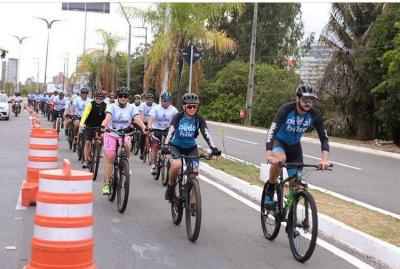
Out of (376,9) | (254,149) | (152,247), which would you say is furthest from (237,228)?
(376,9)

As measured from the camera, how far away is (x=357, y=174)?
14938mm

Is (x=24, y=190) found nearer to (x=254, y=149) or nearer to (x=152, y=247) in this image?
(x=152, y=247)

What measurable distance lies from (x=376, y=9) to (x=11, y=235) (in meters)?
27.2

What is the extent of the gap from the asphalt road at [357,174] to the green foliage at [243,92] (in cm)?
1962

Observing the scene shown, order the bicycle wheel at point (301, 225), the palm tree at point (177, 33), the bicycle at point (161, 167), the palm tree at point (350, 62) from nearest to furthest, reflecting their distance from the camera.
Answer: the bicycle wheel at point (301, 225) → the bicycle at point (161, 167) → the palm tree at point (177, 33) → the palm tree at point (350, 62)

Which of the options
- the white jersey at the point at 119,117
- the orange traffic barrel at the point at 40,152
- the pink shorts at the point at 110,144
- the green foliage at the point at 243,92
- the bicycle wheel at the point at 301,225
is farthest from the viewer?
the green foliage at the point at 243,92

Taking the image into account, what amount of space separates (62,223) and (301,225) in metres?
3.01

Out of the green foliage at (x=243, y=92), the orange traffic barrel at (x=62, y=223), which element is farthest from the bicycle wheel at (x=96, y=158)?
the green foliage at (x=243, y=92)

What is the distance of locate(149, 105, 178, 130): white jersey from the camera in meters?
12.0

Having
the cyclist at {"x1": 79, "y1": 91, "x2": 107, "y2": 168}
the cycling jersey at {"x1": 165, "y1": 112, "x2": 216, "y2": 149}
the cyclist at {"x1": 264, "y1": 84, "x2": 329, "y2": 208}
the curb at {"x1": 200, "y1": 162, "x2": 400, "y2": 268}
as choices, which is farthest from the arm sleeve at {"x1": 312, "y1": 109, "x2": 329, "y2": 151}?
the cyclist at {"x1": 79, "y1": 91, "x2": 107, "y2": 168}

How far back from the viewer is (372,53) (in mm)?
28016

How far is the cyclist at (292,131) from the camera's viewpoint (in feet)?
21.9

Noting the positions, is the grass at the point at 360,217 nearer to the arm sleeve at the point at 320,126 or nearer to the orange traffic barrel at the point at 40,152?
the arm sleeve at the point at 320,126

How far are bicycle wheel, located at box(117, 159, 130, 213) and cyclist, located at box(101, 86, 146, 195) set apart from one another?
20.7 inches
